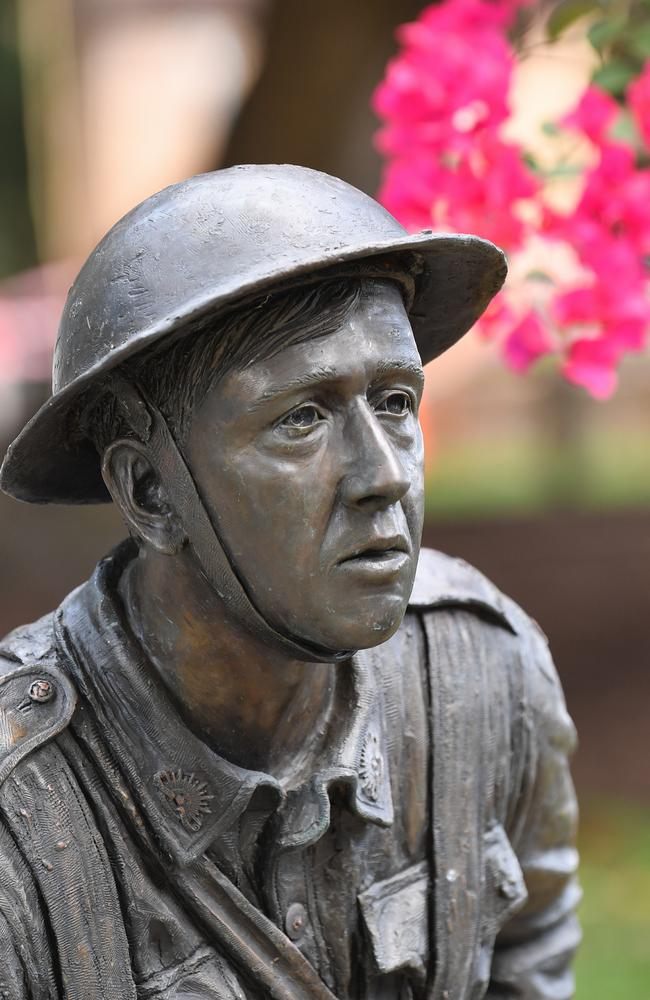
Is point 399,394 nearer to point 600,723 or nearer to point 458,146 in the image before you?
point 458,146

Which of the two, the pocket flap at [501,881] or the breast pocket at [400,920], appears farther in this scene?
the pocket flap at [501,881]

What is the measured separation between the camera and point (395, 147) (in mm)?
3441

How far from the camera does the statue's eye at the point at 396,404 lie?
86.9 inches

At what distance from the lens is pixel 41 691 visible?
2.33m

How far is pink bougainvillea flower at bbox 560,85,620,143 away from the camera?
328 centimetres

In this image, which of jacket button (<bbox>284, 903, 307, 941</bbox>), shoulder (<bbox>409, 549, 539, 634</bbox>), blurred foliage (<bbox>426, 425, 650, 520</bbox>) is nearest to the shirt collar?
jacket button (<bbox>284, 903, 307, 941</bbox>)

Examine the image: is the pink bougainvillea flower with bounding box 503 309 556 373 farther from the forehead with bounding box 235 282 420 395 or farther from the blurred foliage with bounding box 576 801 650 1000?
the blurred foliage with bounding box 576 801 650 1000

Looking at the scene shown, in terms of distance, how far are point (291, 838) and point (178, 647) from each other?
0.34m

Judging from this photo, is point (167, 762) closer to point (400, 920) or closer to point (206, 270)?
point (400, 920)

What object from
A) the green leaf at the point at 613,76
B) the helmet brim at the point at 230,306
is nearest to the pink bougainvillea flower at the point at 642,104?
the green leaf at the point at 613,76

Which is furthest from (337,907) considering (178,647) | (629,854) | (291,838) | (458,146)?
(629,854)

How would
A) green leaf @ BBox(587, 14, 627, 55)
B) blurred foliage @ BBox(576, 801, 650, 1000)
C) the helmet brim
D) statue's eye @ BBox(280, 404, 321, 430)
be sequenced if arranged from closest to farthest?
the helmet brim < statue's eye @ BBox(280, 404, 321, 430) < green leaf @ BBox(587, 14, 627, 55) < blurred foliage @ BBox(576, 801, 650, 1000)

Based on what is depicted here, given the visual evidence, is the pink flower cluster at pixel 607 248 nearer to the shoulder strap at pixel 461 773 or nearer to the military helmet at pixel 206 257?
the shoulder strap at pixel 461 773

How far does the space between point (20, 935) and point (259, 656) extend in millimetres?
528
